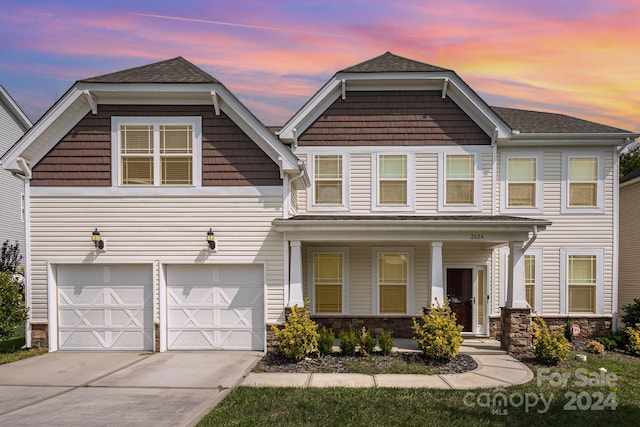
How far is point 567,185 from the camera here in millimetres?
14133

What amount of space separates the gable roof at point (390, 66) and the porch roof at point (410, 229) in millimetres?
4586

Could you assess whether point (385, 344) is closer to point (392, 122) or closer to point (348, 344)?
point (348, 344)

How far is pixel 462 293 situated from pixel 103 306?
32.7ft

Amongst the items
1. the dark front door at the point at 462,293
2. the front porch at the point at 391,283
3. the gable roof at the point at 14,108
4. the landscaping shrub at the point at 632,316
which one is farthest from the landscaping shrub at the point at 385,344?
the gable roof at the point at 14,108

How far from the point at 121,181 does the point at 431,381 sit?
8591 millimetres

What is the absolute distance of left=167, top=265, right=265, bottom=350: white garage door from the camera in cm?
1182

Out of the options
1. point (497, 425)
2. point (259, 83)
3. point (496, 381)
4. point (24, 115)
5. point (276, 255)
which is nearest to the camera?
point (497, 425)

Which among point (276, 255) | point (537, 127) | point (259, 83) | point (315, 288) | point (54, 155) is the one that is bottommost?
point (315, 288)

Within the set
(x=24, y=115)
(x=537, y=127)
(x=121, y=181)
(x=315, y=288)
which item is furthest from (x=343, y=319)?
(x=24, y=115)

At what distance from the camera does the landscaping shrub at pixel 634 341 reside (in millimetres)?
12289

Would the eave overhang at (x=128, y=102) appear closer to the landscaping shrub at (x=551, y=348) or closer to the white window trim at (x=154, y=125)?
the white window trim at (x=154, y=125)

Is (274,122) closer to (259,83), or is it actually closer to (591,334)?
(259,83)

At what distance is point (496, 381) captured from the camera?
9.14 meters

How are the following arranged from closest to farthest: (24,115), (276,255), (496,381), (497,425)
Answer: (497,425)
(496,381)
(276,255)
(24,115)
